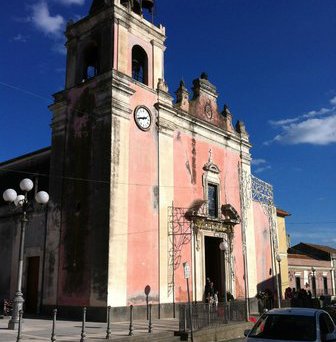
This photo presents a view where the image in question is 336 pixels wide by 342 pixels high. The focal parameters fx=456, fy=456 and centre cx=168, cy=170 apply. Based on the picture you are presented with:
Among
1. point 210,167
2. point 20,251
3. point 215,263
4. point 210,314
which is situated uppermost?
point 210,167

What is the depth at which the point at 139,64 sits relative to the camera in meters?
22.0

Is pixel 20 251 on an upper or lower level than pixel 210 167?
lower

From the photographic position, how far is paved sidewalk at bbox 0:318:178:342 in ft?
39.1

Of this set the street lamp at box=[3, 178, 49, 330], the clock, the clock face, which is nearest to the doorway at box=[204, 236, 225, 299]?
the clock face

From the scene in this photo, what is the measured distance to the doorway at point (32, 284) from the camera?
65.3 ft

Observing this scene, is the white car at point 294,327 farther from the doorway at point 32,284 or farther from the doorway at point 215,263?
the doorway at point 215,263

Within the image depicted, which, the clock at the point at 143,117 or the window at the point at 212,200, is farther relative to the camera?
the window at the point at 212,200

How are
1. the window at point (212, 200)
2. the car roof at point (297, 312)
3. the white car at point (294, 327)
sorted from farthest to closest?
1. the window at point (212, 200)
2. the car roof at point (297, 312)
3. the white car at point (294, 327)

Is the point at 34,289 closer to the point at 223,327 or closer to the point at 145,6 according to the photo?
the point at 223,327

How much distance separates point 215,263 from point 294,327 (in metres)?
16.3

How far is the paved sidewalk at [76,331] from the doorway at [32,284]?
3603 mm

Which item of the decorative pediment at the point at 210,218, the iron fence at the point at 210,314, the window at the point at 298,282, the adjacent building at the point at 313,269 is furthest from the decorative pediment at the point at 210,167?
the window at the point at 298,282

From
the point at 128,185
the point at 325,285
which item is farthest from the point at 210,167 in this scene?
the point at 325,285

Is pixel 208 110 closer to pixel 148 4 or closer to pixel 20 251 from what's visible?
pixel 148 4
